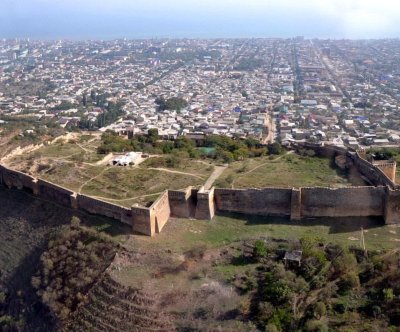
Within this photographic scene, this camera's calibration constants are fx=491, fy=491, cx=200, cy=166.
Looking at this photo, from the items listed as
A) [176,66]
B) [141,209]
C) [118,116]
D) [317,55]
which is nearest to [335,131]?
[118,116]

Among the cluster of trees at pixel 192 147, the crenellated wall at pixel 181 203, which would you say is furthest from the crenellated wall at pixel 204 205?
the cluster of trees at pixel 192 147

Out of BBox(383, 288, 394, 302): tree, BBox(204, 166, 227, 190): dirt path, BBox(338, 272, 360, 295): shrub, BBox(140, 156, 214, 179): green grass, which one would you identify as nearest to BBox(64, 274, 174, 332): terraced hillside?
BBox(338, 272, 360, 295): shrub

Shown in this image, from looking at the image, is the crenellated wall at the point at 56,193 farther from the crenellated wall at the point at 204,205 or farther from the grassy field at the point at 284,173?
the grassy field at the point at 284,173

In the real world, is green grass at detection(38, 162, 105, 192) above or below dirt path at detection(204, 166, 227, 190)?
above

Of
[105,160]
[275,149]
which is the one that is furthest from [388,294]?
[105,160]

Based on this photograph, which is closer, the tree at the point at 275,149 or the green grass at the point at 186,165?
the green grass at the point at 186,165

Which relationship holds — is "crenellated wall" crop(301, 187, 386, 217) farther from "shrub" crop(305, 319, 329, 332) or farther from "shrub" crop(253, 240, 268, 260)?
"shrub" crop(305, 319, 329, 332)

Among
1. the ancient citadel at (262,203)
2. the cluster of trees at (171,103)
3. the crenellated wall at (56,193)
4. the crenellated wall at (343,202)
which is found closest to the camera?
the ancient citadel at (262,203)
